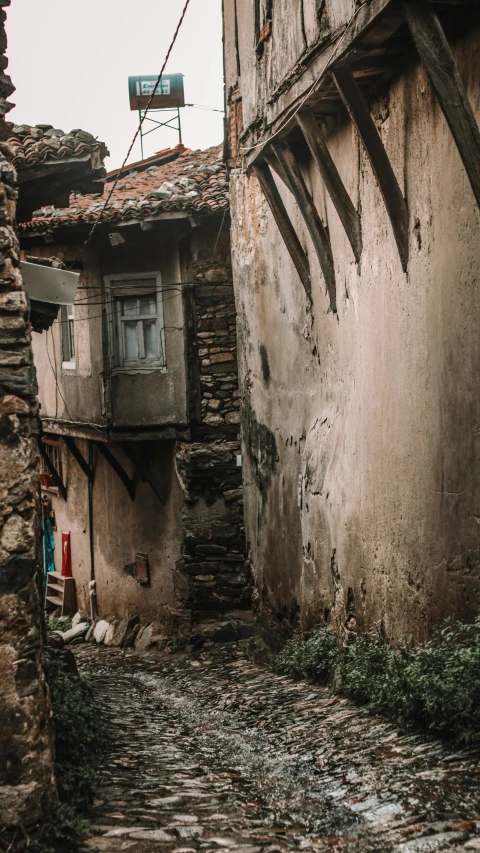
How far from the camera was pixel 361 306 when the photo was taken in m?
7.52

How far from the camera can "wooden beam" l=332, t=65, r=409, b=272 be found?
248 inches

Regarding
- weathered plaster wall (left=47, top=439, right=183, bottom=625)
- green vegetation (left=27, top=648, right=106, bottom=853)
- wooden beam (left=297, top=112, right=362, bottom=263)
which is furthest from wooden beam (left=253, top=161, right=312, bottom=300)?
weathered plaster wall (left=47, top=439, right=183, bottom=625)

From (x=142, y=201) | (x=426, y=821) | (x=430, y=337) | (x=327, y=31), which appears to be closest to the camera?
(x=426, y=821)

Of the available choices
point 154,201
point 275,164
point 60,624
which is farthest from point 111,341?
point 60,624

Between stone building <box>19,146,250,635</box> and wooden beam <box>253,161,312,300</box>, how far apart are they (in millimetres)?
3256

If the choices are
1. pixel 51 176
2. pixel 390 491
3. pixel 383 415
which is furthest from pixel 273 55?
pixel 390 491

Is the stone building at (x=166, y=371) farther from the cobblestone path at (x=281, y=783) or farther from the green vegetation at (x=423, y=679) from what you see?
the green vegetation at (x=423, y=679)

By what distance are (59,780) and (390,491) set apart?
3273 mm

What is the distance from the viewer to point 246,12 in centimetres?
995

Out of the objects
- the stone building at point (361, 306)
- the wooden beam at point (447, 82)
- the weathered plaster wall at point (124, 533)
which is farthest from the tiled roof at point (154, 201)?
the wooden beam at point (447, 82)

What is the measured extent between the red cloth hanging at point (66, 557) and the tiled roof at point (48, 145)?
386 inches

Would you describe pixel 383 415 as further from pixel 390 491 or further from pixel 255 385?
pixel 255 385

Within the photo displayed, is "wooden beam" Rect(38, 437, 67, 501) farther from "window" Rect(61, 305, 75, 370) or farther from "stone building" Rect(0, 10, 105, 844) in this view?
"stone building" Rect(0, 10, 105, 844)

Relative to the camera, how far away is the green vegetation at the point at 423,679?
495 cm
